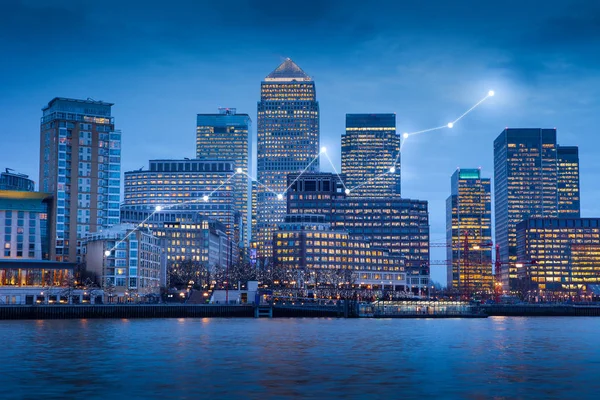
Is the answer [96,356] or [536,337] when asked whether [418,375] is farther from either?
[536,337]

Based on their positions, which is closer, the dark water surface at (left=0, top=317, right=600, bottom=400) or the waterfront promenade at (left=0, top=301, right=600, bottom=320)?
the dark water surface at (left=0, top=317, right=600, bottom=400)

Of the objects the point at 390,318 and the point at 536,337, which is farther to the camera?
the point at 390,318

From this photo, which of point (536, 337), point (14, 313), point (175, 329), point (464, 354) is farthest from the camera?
point (14, 313)

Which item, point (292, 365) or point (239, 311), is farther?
point (239, 311)

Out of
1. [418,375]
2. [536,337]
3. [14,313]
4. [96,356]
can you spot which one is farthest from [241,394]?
[14,313]

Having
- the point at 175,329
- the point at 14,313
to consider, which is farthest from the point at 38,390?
the point at 14,313

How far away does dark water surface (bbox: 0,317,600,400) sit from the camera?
57.1m

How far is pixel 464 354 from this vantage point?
85.4 meters

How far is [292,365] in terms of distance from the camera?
72.4 m

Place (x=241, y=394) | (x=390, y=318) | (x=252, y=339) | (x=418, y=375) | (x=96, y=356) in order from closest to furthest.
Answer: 1. (x=241, y=394)
2. (x=418, y=375)
3. (x=96, y=356)
4. (x=252, y=339)
5. (x=390, y=318)

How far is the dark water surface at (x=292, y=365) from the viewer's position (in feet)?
187

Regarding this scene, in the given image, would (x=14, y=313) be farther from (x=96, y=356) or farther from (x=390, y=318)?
(x=96, y=356)

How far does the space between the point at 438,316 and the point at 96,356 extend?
397ft

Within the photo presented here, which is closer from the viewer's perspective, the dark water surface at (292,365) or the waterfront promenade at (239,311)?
the dark water surface at (292,365)
